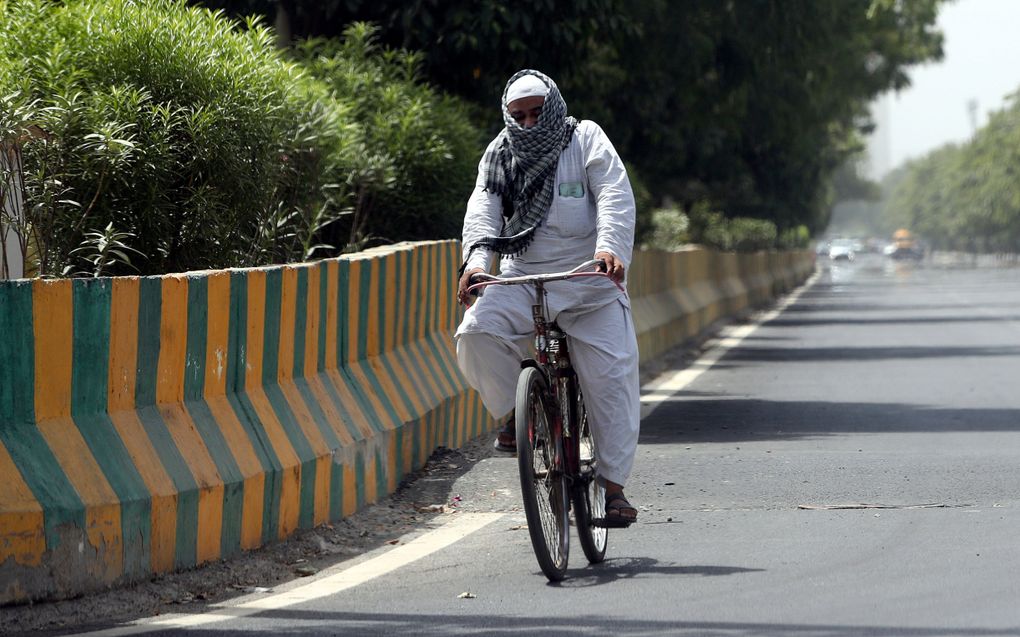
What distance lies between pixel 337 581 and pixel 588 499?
0.92 m

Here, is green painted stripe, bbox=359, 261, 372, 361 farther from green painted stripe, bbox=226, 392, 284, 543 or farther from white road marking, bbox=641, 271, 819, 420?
white road marking, bbox=641, 271, 819, 420

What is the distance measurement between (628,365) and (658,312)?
43.0 ft

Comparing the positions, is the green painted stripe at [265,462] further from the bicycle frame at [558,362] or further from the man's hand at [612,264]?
the man's hand at [612,264]

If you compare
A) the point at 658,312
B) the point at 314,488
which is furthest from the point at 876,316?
the point at 314,488

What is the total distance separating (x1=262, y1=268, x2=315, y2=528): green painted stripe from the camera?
7297mm

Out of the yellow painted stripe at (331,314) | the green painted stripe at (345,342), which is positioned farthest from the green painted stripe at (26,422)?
the green painted stripe at (345,342)

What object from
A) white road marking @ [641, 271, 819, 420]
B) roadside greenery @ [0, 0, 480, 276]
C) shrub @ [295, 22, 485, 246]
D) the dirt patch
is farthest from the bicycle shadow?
shrub @ [295, 22, 485, 246]

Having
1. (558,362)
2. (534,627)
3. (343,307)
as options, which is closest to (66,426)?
(534,627)

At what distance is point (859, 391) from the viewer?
583 inches

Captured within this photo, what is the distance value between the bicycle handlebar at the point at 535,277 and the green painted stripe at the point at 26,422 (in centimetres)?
152

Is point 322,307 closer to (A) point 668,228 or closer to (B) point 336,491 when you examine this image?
(B) point 336,491

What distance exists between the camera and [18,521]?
18.0ft

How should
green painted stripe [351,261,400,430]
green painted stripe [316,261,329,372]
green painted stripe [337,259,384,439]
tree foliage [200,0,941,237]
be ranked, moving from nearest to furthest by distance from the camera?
1. green painted stripe [316,261,329,372]
2. green painted stripe [337,259,384,439]
3. green painted stripe [351,261,400,430]
4. tree foliage [200,0,941,237]

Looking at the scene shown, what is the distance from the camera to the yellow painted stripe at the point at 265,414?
7.09m
